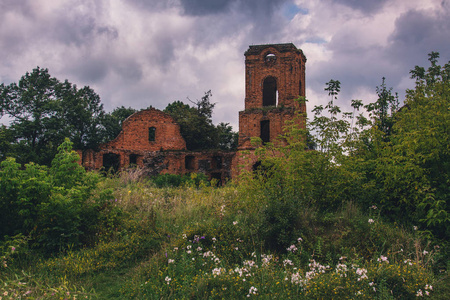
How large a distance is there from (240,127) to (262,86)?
3.69m

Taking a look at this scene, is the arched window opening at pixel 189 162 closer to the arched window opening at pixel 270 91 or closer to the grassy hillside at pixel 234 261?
the arched window opening at pixel 270 91

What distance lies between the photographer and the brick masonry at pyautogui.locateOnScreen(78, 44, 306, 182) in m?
25.3

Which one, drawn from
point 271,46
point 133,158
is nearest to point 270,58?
point 271,46

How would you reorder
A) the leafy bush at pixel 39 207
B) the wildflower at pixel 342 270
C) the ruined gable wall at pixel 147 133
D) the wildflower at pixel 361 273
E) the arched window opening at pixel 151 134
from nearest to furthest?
the wildflower at pixel 361 273, the wildflower at pixel 342 270, the leafy bush at pixel 39 207, the ruined gable wall at pixel 147 133, the arched window opening at pixel 151 134

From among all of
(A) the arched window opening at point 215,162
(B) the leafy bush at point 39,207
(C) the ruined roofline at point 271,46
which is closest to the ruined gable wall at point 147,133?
(A) the arched window opening at point 215,162

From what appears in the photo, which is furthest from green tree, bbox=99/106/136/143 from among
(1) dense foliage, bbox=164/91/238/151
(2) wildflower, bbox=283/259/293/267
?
(2) wildflower, bbox=283/259/293/267

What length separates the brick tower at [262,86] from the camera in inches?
988

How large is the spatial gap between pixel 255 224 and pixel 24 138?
2706 cm

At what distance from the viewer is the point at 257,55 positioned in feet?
86.7

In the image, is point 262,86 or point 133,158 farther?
point 133,158

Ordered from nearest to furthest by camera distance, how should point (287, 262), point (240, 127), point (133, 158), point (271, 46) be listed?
point (287, 262)
point (240, 127)
point (271, 46)
point (133, 158)

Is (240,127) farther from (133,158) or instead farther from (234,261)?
(234,261)

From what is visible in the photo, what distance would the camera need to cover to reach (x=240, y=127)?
25609mm

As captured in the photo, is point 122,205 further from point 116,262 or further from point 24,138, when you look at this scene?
point 24,138
